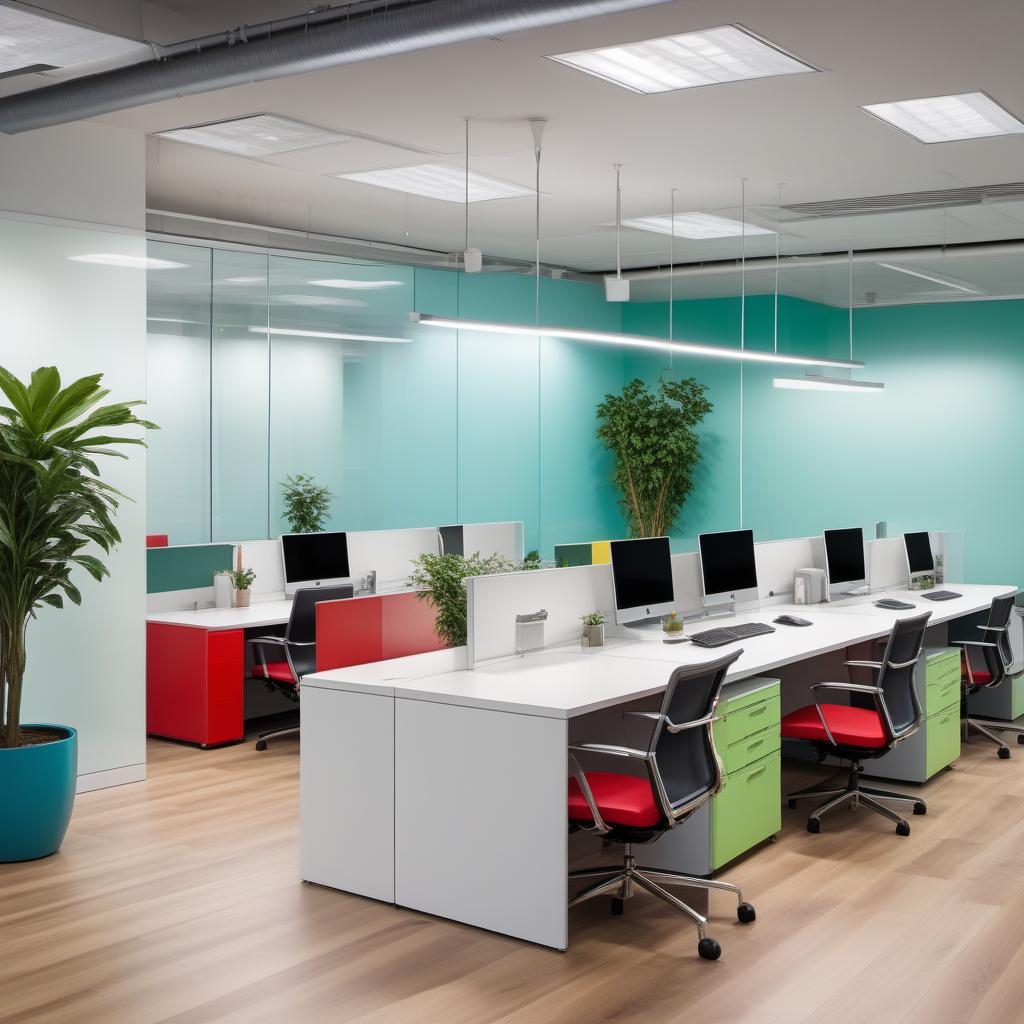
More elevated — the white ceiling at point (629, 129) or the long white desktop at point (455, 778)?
the white ceiling at point (629, 129)

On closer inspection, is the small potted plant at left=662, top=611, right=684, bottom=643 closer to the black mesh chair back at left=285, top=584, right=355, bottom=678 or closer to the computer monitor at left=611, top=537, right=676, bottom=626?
the computer monitor at left=611, top=537, right=676, bottom=626

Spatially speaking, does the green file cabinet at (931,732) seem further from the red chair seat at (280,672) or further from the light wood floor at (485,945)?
the red chair seat at (280,672)

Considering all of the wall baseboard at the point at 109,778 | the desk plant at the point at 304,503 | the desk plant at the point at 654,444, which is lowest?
the wall baseboard at the point at 109,778

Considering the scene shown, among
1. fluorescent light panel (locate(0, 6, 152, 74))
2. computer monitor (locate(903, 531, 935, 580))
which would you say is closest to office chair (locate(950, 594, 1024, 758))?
computer monitor (locate(903, 531, 935, 580))

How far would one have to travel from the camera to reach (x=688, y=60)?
4887 mm

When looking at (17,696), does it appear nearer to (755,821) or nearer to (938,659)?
(755,821)

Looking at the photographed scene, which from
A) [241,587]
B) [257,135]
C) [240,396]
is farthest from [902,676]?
[240,396]

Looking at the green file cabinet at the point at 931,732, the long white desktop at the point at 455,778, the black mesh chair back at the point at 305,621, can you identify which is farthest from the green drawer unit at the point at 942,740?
the black mesh chair back at the point at 305,621

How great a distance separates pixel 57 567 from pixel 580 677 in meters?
2.38

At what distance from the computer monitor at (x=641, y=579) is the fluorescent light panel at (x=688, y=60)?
6.75ft

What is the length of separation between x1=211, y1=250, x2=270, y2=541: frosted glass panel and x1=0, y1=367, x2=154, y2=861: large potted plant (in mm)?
3006

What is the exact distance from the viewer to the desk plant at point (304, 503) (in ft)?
28.3

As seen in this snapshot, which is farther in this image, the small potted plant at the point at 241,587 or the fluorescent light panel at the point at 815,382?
the fluorescent light panel at the point at 815,382

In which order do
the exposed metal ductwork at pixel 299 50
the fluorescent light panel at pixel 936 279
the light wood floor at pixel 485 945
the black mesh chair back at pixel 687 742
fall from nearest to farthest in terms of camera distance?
the light wood floor at pixel 485 945 → the exposed metal ductwork at pixel 299 50 → the black mesh chair back at pixel 687 742 → the fluorescent light panel at pixel 936 279
